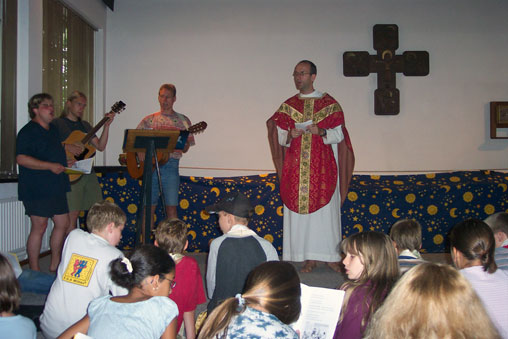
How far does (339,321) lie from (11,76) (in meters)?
3.65

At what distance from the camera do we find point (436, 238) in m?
4.66

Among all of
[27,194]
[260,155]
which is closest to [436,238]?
[260,155]

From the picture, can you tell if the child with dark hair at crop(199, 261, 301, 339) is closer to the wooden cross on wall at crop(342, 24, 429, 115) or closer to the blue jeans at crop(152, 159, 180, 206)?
the blue jeans at crop(152, 159, 180, 206)

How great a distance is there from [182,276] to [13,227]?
2573mm

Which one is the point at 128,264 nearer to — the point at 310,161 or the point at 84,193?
the point at 310,161

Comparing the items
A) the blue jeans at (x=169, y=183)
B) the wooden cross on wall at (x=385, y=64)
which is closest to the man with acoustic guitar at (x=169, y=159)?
the blue jeans at (x=169, y=183)

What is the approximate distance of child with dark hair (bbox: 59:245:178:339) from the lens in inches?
56.5

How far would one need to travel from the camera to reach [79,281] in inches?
78.0

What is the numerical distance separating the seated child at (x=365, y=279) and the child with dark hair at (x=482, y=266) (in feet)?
1.00

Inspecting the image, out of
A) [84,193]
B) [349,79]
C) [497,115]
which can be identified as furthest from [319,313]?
[497,115]

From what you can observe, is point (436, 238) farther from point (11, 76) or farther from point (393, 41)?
point (11, 76)

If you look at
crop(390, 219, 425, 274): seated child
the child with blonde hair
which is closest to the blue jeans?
crop(390, 219, 425, 274): seated child

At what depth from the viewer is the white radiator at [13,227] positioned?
3895 millimetres

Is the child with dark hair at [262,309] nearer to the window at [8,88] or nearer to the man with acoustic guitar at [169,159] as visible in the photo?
the man with acoustic guitar at [169,159]
